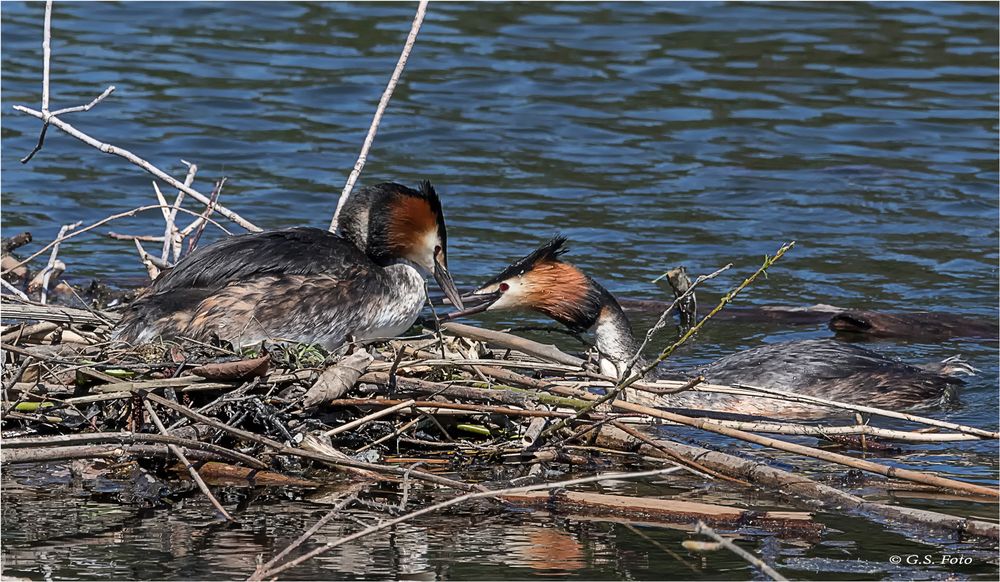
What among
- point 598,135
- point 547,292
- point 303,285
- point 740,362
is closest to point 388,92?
point 303,285

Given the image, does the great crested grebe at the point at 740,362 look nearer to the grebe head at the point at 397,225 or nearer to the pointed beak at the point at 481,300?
the pointed beak at the point at 481,300

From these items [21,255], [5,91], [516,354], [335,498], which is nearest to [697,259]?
[516,354]

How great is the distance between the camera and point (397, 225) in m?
6.41

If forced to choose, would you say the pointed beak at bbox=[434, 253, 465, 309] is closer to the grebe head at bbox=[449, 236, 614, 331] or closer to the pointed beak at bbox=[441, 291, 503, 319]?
the pointed beak at bbox=[441, 291, 503, 319]

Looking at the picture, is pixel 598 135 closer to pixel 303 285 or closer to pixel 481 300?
pixel 481 300

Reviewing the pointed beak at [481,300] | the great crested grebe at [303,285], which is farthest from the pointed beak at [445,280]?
the pointed beak at [481,300]

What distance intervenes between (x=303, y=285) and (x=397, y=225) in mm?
616

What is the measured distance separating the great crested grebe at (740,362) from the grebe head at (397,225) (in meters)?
0.72

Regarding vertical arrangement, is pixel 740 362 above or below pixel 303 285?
below

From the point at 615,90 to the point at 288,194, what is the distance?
3.87m

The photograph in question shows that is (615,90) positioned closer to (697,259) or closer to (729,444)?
(697,259)

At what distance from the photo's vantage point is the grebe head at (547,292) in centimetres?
719

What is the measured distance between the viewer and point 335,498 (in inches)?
196

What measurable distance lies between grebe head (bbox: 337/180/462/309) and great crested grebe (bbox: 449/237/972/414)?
725 mm
